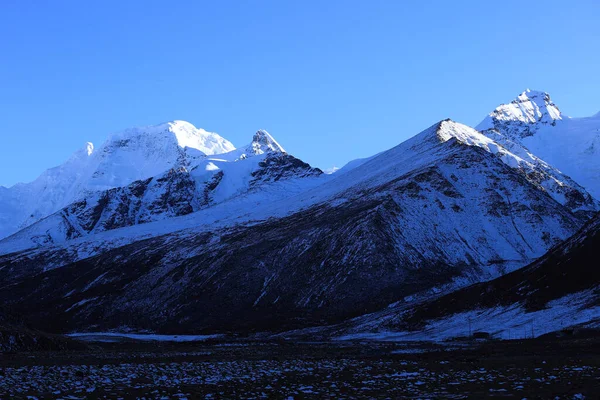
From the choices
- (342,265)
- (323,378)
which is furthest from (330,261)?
(323,378)

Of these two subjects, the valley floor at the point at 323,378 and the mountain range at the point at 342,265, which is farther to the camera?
the mountain range at the point at 342,265

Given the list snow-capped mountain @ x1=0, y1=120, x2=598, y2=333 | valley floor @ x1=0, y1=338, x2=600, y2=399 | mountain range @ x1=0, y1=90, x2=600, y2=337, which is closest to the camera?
valley floor @ x1=0, y1=338, x2=600, y2=399

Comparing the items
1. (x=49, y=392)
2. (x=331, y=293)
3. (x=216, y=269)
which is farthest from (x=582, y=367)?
(x=216, y=269)

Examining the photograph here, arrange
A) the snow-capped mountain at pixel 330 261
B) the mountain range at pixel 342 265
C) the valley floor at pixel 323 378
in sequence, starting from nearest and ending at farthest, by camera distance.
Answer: the valley floor at pixel 323 378 → the mountain range at pixel 342 265 → the snow-capped mountain at pixel 330 261

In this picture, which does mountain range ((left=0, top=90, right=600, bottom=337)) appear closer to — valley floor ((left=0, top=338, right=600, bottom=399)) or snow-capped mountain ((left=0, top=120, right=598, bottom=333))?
snow-capped mountain ((left=0, top=120, right=598, bottom=333))

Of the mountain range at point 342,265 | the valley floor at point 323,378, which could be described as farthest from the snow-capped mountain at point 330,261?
the valley floor at point 323,378

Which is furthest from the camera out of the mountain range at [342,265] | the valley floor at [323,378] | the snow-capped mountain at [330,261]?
the snow-capped mountain at [330,261]

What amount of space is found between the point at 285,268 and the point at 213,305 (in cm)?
1875

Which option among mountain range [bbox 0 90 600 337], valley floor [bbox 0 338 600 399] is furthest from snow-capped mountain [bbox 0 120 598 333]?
valley floor [bbox 0 338 600 399]

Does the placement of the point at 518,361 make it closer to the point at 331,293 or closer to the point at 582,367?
the point at 582,367

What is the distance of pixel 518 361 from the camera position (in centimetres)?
3447

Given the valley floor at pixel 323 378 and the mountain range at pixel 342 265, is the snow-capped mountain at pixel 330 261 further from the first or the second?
the valley floor at pixel 323 378

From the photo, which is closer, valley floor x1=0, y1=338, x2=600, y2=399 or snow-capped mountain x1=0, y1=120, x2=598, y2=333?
valley floor x1=0, y1=338, x2=600, y2=399

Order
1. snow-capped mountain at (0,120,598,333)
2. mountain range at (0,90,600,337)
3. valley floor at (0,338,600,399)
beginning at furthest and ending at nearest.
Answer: snow-capped mountain at (0,120,598,333) → mountain range at (0,90,600,337) → valley floor at (0,338,600,399)
